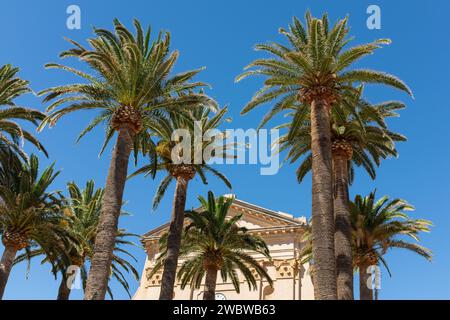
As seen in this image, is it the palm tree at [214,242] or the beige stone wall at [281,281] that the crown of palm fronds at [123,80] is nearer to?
the palm tree at [214,242]

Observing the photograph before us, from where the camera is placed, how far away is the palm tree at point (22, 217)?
89.4ft

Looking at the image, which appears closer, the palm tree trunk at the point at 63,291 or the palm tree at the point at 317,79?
the palm tree at the point at 317,79

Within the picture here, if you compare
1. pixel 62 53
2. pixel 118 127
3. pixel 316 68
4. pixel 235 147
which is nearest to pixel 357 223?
pixel 235 147

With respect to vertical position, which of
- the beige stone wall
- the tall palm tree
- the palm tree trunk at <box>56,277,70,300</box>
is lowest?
the palm tree trunk at <box>56,277,70,300</box>

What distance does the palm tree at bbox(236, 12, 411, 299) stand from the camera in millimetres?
19672

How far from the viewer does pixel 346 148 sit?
78.8ft

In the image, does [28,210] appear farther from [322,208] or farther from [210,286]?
[322,208]

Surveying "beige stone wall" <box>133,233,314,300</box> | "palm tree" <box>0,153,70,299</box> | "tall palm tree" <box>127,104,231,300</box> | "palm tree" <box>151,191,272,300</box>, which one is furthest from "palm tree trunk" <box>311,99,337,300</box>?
"beige stone wall" <box>133,233,314,300</box>

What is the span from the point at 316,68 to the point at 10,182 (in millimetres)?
17828

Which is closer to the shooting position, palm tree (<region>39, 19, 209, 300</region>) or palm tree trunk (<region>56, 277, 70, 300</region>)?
palm tree (<region>39, 19, 209, 300</region>)

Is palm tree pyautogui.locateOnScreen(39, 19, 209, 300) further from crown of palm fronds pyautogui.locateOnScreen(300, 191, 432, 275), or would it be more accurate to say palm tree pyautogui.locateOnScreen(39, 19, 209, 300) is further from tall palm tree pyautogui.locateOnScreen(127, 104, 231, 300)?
crown of palm fronds pyautogui.locateOnScreen(300, 191, 432, 275)

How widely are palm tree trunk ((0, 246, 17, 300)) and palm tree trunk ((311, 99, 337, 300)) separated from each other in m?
16.7

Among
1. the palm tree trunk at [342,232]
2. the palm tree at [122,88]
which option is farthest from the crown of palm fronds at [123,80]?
the palm tree trunk at [342,232]
